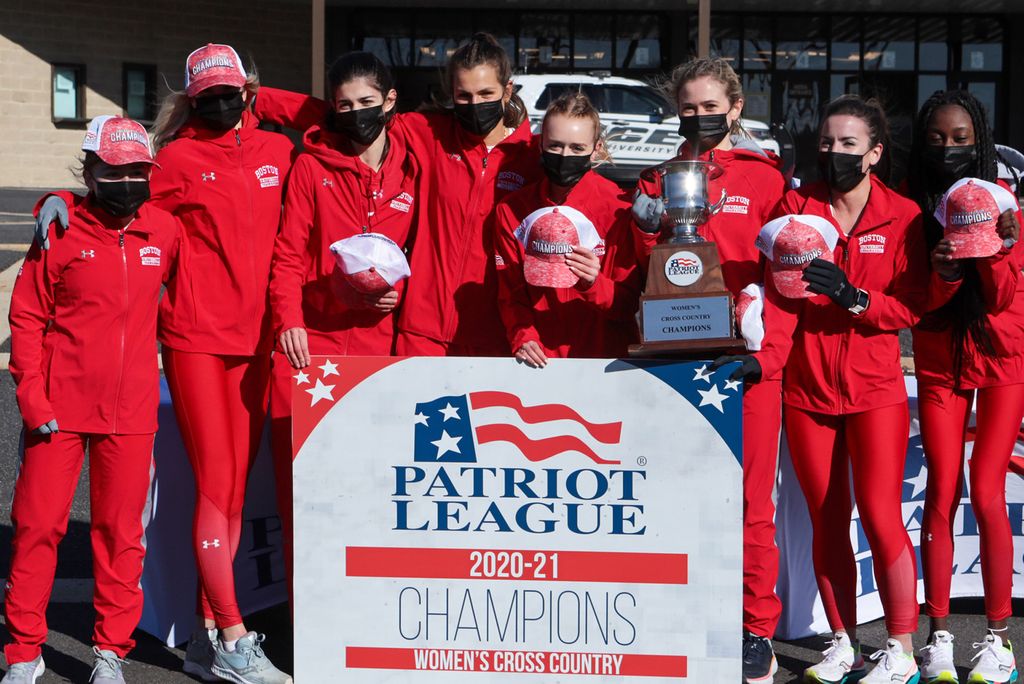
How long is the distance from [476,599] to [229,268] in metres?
1.40

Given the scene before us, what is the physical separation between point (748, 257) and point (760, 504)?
2.70 feet

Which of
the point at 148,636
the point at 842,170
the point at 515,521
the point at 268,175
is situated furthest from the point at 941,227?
the point at 148,636

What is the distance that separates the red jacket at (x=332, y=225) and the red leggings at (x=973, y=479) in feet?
6.27

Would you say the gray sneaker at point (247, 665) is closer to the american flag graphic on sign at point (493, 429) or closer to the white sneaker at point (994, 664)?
the american flag graphic on sign at point (493, 429)

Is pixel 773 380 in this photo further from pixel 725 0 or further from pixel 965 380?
pixel 725 0

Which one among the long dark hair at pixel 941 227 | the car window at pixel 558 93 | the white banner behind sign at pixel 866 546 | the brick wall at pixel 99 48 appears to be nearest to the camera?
the long dark hair at pixel 941 227

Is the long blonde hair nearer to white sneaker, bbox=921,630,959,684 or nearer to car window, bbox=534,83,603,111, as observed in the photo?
white sneaker, bbox=921,630,959,684

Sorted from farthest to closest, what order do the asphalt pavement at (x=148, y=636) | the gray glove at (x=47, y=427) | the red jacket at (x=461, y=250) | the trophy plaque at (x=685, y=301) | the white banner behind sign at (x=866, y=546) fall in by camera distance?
the white banner behind sign at (x=866, y=546)
the asphalt pavement at (x=148, y=636)
the red jacket at (x=461, y=250)
the gray glove at (x=47, y=427)
the trophy plaque at (x=685, y=301)

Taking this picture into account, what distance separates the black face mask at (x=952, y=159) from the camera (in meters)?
4.10

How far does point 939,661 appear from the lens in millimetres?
4152

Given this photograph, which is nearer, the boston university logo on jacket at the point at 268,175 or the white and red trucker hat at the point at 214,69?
the white and red trucker hat at the point at 214,69

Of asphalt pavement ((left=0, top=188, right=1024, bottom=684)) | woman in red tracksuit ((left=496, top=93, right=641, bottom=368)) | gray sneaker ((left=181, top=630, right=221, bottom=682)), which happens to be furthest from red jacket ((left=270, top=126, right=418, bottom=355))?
gray sneaker ((left=181, top=630, right=221, bottom=682))

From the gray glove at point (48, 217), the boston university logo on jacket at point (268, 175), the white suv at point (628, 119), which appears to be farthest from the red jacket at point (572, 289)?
the white suv at point (628, 119)

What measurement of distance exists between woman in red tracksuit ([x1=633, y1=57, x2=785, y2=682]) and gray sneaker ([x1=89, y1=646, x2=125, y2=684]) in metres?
2.10
